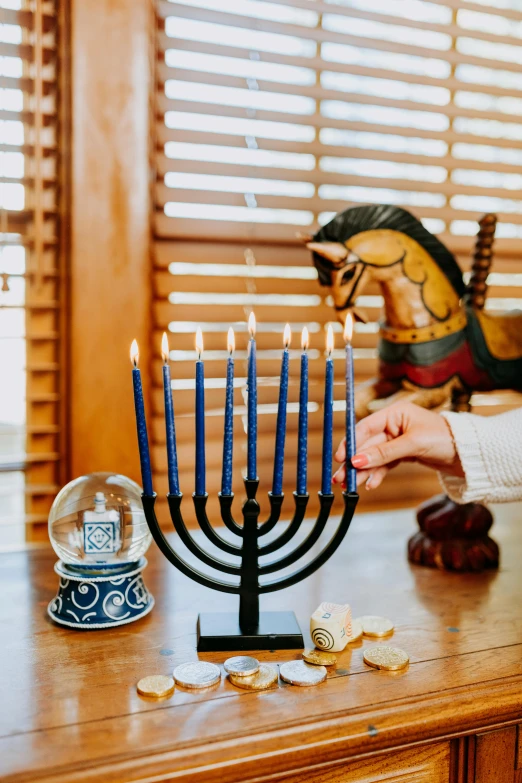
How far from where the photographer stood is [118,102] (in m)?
1.40

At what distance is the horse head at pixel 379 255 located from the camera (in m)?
1.22

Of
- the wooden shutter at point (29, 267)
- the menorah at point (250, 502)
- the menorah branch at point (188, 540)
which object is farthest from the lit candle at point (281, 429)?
the wooden shutter at point (29, 267)

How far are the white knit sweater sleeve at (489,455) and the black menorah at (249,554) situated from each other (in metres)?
0.25

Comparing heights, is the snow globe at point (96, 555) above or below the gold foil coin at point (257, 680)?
above

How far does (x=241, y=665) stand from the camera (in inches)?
33.5

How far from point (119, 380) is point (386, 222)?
60 cm

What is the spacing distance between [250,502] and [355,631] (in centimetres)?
22

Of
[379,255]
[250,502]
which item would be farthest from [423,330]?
[250,502]

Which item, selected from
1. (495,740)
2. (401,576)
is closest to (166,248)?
(401,576)

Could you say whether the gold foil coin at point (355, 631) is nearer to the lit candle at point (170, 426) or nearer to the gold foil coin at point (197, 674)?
the gold foil coin at point (197, 674)

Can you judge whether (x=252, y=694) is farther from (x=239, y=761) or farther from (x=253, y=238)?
(x=253, y=238)

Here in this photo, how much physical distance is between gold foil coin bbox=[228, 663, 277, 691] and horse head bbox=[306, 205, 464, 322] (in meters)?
0.64

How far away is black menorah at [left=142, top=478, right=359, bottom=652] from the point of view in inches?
35.2

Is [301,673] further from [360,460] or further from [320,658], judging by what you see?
[360,460]
